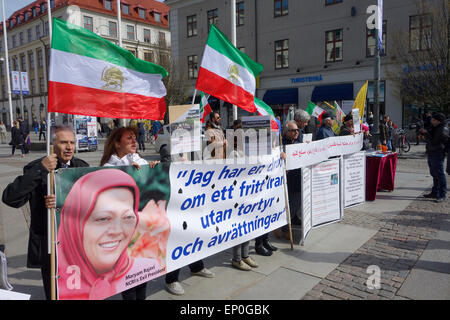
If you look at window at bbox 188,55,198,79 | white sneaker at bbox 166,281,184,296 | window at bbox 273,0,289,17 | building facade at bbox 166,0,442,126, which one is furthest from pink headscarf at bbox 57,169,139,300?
window at bbox 188,55,198,79

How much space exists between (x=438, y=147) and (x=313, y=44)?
2035 cm

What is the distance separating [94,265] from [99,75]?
5.08 feet

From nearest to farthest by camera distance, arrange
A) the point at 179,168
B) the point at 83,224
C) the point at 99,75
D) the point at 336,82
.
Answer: the point at 83,224 < the point at 99,75 < the point at 179,168 < the point at 336,82

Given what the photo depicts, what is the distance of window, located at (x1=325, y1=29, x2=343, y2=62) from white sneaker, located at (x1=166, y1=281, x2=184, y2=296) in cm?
2424

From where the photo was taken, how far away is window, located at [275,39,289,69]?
27.1m

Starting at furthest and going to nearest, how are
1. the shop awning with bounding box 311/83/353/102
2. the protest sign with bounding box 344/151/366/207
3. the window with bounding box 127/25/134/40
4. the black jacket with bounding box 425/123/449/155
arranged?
the window with bounding box 127/25/134/40 → the shop awning with bounding box 311/83/353/102 → the black jacket with bounding box 425/123/449/155 → the protest sign with bounding box 344/151/366/207

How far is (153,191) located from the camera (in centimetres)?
308

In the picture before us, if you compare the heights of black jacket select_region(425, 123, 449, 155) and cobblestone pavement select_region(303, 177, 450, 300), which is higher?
black jacket select_region(425, 123, 449, 155)

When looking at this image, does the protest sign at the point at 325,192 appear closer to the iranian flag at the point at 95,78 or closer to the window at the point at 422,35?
the iranian flag at the point at 95,78

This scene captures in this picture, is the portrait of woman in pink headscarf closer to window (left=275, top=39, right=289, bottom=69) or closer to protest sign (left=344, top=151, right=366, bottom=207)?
protest sign (left=344, top=151, right=366, bottom=207)

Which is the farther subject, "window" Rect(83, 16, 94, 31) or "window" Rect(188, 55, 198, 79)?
"window" Rect(83, 16, 94, 31)

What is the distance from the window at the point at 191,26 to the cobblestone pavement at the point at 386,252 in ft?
96.3
